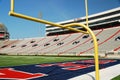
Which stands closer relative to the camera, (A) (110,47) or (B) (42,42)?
(A) (110,47)

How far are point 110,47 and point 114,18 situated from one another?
90.7ft

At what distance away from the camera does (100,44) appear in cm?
3566

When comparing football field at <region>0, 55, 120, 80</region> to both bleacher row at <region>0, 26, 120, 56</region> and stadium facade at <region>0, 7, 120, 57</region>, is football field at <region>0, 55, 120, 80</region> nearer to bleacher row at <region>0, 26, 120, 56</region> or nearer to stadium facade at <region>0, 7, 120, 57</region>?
stadium facade at <region>0, 7, 120, 57</region>

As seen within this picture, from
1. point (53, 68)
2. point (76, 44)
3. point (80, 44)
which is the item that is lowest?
point (53, 68)

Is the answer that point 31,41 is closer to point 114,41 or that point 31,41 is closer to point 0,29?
point 114,41

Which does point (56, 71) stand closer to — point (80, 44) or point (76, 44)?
point (80, 44)

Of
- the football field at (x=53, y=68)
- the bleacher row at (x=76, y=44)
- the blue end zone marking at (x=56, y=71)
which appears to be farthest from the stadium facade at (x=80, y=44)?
the blue end zone marking at (x=56, y=71)

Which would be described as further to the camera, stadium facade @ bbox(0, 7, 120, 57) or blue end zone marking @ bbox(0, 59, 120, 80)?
stadium facade @ bbox(0, 7, 120, 57)

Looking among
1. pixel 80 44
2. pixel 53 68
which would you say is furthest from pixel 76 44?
pixel 53 68

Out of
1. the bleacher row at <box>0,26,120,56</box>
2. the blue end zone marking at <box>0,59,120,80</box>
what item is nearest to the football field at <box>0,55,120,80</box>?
the blue end zone marking at <box>0,59,120,80</box>

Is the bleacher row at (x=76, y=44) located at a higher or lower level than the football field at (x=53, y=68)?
higher

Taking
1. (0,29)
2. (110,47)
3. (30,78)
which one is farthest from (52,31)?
(30,78)

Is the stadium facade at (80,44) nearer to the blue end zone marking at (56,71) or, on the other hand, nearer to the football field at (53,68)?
the football field at (53,68)

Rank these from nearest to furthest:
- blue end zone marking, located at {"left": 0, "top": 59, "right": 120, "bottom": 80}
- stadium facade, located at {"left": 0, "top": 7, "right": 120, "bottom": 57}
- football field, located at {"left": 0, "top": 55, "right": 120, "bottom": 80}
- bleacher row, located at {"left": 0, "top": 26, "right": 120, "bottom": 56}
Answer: blue end zone marking, located at {"left": 0, "top": 59, "right": 120, "bottom": 80}, football field, located at {"left": 0, "top": 55, "right": 120, "bottom": 80}, stadium facade, located at {"left": 0, "top": 7, "right": 120, "bottom": 57}, bleacher row, located at {"left": 0, "top": 26, "right": 120, "bottom": 56}
